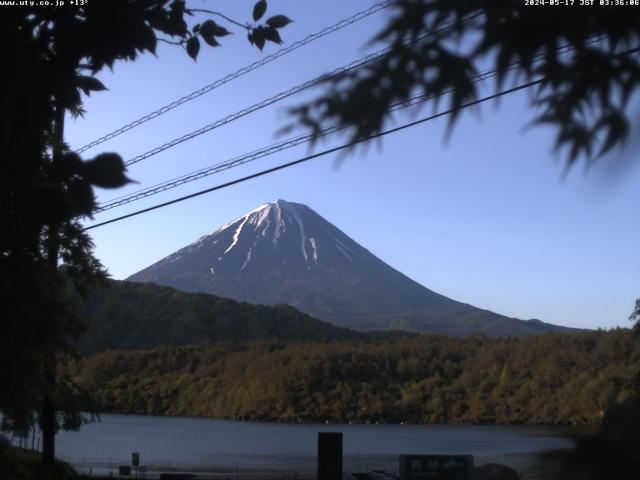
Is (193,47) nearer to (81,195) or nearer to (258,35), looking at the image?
(258,35)

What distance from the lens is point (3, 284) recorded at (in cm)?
639

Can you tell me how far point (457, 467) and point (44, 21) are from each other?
17.3 meters

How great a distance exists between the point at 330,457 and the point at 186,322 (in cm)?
7852

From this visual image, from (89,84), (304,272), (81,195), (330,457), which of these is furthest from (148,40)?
(304,272)

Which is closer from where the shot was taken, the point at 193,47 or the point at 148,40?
the point at 148,40

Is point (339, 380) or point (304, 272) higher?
point (304, 272)

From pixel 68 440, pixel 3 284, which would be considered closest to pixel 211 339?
pixel 68 440

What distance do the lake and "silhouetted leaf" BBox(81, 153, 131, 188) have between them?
27.8 meters

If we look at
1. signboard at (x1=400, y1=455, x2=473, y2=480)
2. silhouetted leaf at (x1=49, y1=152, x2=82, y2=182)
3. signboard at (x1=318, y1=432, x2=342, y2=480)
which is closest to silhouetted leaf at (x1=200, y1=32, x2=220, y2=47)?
silhouetted leaf at (x1=49, y1=152, x2=82, y2=182)

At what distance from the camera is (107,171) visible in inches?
167

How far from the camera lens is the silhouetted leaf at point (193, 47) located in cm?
635

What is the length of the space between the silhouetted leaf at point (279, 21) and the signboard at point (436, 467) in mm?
16026

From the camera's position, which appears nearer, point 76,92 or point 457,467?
Answer: point 76,92

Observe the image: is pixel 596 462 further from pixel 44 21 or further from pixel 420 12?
pixel 44 21
